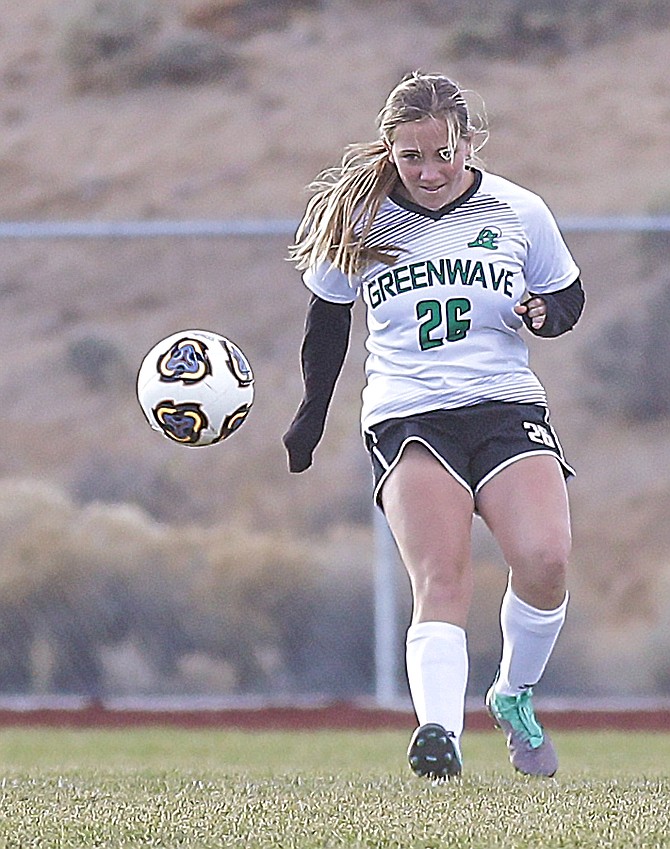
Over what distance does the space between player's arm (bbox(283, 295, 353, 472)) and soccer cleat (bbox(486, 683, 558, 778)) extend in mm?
770

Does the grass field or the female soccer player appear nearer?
the grass field

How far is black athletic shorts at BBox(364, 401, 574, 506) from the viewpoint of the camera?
3.84 metres

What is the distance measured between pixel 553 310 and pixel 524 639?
0.75m

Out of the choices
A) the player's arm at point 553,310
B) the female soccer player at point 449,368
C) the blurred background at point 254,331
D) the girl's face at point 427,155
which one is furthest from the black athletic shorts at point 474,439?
the blurred background at point 254,331

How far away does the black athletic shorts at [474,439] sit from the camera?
3842mm

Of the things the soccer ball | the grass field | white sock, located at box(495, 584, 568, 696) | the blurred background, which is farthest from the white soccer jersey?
the blurred background

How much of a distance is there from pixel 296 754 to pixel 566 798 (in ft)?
10.1

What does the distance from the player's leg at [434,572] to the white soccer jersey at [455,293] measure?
17cm

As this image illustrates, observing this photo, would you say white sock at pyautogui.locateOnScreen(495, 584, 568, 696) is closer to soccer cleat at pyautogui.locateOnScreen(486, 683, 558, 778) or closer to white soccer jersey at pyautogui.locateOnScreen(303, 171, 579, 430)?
soccer cleat at pyautogui.locateOnScreen(486, 683, 558, 778)

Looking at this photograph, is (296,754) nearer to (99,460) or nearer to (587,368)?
(99,460)

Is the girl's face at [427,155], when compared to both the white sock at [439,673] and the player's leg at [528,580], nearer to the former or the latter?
the player's leg at [528,580]

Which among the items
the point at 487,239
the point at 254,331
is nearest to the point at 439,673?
the point at 487,239

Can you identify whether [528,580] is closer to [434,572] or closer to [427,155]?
[434,572]

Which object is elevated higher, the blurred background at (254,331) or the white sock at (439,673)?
the white sock at (439,673)
